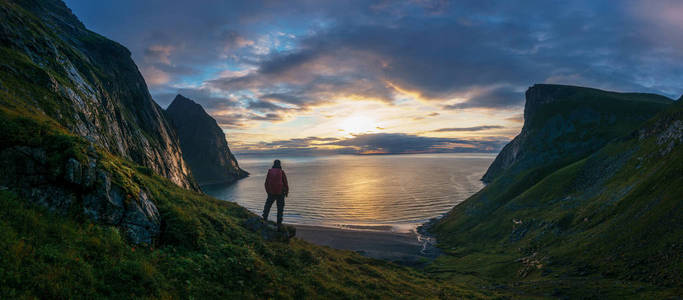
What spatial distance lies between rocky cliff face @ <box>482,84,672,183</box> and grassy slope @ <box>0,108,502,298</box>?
84247mm

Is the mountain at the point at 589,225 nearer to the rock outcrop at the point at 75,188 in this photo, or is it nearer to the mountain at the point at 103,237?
the mountain at the point at 103,237

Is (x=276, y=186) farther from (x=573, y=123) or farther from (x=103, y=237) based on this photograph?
(x=573, y=123)

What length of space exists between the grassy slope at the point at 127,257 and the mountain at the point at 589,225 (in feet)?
78.4

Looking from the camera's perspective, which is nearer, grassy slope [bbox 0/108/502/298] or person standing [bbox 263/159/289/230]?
grassy slope [bbox 0/108/502/298]

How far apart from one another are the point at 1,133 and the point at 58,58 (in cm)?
2531

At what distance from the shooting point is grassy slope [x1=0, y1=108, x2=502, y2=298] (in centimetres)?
654

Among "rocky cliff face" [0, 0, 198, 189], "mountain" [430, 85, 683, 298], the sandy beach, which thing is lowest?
the sandy beach

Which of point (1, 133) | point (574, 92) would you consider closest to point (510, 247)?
point (1, 133)

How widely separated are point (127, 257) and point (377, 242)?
53.7 metres

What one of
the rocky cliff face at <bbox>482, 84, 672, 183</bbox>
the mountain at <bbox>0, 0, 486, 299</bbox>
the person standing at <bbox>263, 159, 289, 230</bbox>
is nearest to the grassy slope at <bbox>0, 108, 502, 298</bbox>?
the mountain at <bbox>0, 0, 486, 299</bbox>

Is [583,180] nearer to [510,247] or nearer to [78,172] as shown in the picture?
[510,247]

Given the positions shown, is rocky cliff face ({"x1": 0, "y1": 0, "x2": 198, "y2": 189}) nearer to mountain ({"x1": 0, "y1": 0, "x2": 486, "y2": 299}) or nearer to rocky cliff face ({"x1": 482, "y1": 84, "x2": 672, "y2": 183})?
mountain ({"x1": 0, "y1": 0, "x2": 486, "y2": 299})

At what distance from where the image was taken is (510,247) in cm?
4234

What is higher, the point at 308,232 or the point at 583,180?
the point at 583,180
